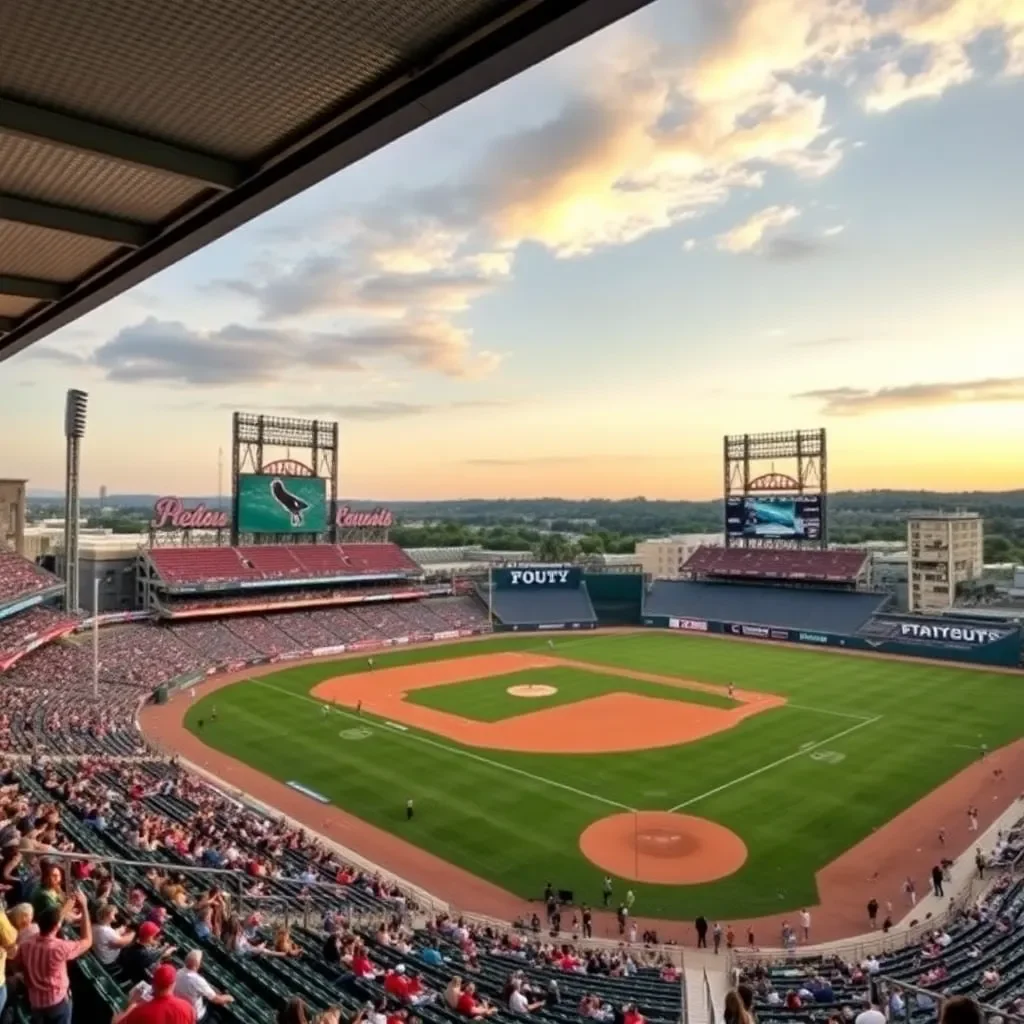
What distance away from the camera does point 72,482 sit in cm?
5053

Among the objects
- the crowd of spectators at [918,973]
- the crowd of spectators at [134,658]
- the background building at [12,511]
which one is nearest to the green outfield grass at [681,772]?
the crowd of spectators at [918,973]

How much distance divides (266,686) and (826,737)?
97.1ft

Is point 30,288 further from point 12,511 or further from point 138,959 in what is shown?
point 12,511

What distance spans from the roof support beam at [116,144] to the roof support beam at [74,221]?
1.25 meters

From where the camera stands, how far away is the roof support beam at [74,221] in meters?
5.79

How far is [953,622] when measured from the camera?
188 ft

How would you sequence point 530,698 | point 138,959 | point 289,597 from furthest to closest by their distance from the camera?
1. point 289,597
2. point 530,698
3. point 138,959

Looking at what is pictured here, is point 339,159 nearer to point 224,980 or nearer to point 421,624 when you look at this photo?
point 224,980

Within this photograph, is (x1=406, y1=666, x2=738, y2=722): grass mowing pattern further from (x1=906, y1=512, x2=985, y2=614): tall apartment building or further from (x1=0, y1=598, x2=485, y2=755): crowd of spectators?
(x1=906, y1=512, x2=985, y2=614): tall apartment building

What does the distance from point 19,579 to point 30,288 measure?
4376cm

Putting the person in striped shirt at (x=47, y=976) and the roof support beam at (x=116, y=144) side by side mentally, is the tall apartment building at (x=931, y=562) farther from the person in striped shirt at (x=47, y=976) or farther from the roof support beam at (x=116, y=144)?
the roof support beam at (x=116, y=144)

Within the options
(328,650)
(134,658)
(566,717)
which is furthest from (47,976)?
(328,650)

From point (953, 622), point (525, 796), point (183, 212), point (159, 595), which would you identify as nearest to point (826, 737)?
point (525, 796)

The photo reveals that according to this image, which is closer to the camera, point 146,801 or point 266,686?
point 146,801
